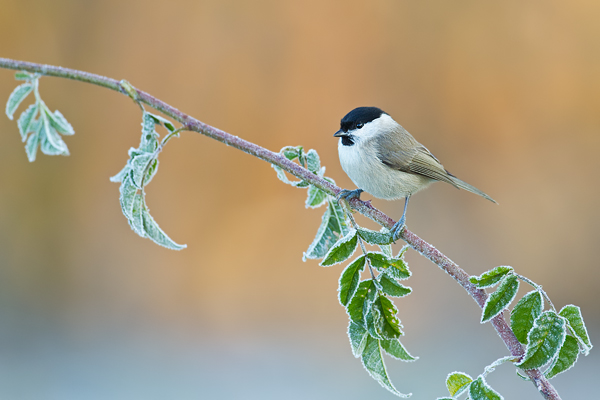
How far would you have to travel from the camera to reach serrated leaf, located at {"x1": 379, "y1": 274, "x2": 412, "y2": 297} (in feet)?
2.66

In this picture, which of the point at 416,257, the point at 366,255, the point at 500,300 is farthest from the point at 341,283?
the point at 416,257

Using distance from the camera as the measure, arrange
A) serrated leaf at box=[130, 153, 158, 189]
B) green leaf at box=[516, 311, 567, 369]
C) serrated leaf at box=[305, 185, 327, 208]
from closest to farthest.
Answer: green leaf at box=[516, 311, 567, 369], serrated leaf at box=[130, 153, 158, 189], serrated leaf at box=[305, 185, 327, 208]

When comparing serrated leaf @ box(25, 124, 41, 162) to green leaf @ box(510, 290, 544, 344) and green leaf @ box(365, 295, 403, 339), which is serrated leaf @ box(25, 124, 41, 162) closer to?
green leaf @ box(365, 295, 403, 339)

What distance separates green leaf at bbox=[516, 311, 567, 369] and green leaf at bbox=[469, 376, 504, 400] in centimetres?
5

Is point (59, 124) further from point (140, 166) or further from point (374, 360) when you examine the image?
point (374, 360)

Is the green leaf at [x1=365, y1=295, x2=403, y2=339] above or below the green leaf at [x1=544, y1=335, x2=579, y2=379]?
above

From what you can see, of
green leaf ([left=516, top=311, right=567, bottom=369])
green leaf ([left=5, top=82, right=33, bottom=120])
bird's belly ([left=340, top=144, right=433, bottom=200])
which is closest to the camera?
green leaf ([left=516, top=311, right=567, bottom=369])

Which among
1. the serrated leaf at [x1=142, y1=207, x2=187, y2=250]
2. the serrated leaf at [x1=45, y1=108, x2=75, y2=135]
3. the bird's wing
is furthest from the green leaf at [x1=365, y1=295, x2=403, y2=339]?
the bird's wing

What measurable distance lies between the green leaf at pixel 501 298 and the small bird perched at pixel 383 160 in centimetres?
93

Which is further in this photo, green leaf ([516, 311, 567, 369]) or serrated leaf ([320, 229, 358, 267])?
serrated leaf ([320, 229, 358, 267])

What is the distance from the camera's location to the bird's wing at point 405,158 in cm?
190

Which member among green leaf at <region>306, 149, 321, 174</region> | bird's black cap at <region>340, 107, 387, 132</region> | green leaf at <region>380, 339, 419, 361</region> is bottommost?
green leaf at <region>380, 339, 419, 361</region>

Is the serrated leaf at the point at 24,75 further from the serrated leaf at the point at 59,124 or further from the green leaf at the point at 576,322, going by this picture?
the green leaf at the point at 576,322

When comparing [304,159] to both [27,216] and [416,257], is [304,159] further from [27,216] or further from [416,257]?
[27,216]
